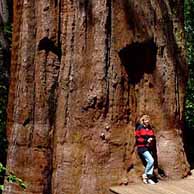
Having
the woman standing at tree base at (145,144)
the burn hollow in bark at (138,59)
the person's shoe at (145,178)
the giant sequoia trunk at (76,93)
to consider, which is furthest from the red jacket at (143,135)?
the burn hollow in bark at (138,59)

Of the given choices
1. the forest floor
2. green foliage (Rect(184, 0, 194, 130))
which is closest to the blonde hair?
the forest floor

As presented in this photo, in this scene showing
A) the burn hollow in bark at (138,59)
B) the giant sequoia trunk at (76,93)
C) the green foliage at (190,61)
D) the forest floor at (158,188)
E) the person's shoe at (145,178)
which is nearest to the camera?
the forest floor at (158,188)

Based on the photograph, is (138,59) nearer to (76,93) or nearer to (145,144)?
(76,93)

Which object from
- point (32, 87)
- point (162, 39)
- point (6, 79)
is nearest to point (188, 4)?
point (6, 79)

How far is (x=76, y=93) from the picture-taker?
7664mm

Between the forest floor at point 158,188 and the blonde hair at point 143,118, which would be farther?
the blonde hair at point 143,118

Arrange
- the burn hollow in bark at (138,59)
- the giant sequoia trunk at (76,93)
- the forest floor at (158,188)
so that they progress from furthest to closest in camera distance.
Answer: the burn hollow in bark at (138,59) < the giant sequoia trunk at (76,93) < the forest floor at (158,188)

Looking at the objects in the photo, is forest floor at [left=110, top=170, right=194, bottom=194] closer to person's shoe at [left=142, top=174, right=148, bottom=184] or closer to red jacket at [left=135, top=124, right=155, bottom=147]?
person's shoe at [left=142, top=174, right=148, bottom=184]

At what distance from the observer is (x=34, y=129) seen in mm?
7754

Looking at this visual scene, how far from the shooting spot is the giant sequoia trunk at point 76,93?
7609mm

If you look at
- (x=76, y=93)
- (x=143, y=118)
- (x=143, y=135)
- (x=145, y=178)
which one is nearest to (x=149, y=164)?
(x=145, y=178)

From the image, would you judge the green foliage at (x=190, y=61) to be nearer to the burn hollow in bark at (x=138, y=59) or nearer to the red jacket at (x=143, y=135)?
the burn hollow in bark at (x=138, y=59)

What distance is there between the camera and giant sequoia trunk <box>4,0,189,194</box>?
25.0ft

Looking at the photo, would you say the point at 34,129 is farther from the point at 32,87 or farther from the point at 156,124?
the point at 156,124
